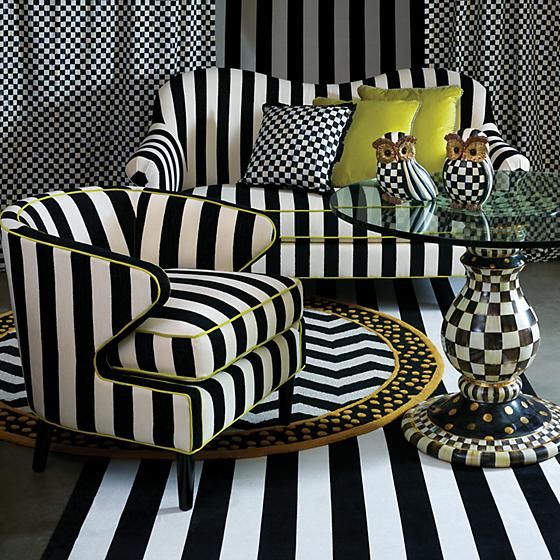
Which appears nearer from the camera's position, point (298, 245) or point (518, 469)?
point (518, 469)

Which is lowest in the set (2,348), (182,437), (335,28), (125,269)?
(2,348)

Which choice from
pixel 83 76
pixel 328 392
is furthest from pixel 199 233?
pixel 83 76

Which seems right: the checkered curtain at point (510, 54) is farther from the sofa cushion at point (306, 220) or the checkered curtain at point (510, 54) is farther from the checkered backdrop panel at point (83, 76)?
the sofa cushion at point (306, 220)

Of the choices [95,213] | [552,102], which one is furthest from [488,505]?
[552,102]

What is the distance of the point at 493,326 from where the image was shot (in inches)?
110

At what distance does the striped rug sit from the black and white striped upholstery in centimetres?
19

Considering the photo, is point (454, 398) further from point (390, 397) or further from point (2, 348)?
point (2, 348)

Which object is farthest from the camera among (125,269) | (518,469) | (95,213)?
(95,213)

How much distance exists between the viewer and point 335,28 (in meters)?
5.14

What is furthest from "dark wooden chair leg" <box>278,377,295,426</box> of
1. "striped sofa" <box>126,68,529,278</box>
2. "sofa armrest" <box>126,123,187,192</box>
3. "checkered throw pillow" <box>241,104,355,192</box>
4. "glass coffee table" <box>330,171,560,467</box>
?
"checkered throw pillow" <box>241,104,355,192</box>

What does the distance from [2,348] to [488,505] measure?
6.40 feet

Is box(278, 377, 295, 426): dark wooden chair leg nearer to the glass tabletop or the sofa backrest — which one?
the glass tabletop

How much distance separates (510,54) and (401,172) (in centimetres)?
211

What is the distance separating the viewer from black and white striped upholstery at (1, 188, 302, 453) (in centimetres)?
248
